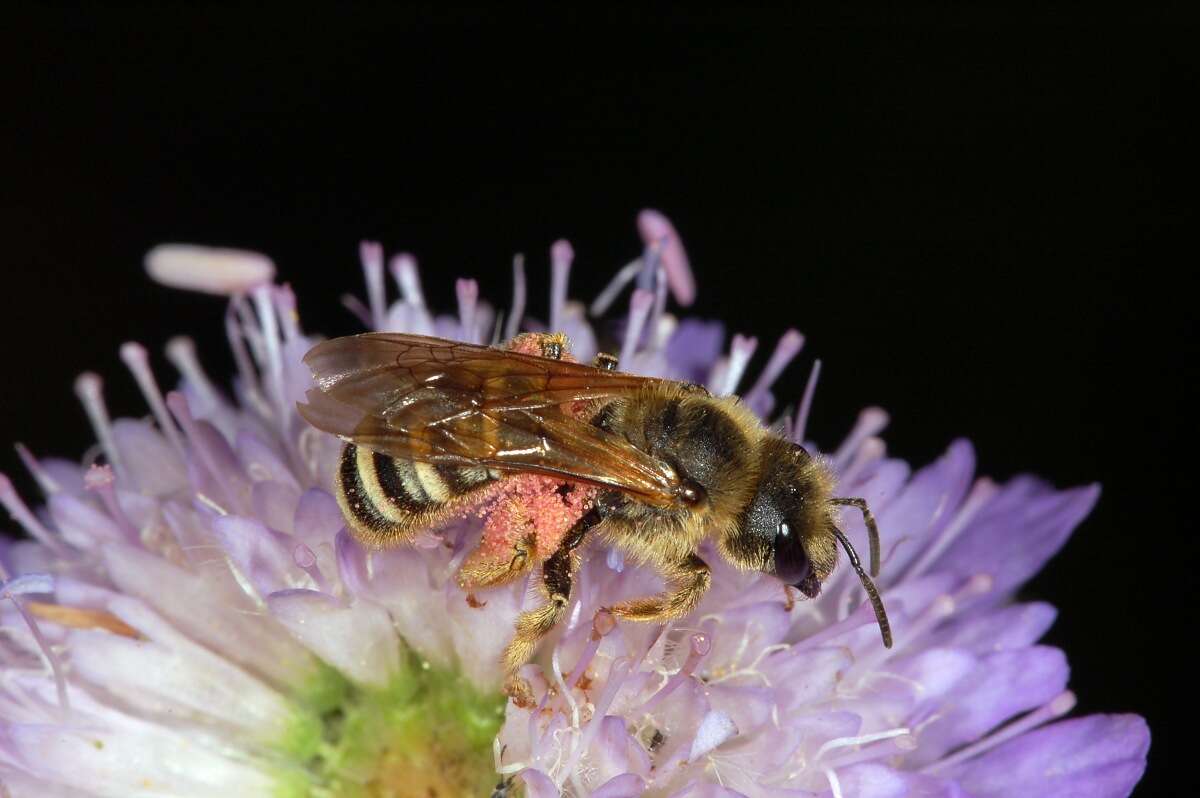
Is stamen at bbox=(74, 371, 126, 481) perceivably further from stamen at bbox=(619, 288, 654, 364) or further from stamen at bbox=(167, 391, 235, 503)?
stamen at bbox=(619, 288, 654, 364)

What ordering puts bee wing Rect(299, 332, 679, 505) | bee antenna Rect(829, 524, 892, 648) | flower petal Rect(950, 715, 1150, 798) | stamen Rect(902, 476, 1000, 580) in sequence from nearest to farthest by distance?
bee wing Rect(299, 332, 679, 505) → bee antenna Rect(829, 524, 892, 648) → flower petal Rect(950, 715, 1150, 798) → stamen Rect(902, 476, 1000, 580)

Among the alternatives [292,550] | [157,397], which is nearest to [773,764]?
[292,550]

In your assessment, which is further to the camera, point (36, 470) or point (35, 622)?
point (36, 470)

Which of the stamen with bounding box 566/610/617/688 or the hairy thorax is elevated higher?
the hairy thorax

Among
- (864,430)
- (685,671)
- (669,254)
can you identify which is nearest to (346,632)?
(685,671)

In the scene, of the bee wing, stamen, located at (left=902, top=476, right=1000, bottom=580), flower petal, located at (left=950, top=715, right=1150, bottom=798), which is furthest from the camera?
stamen, located at (left=902, top=476, right=1000, bottom=580)

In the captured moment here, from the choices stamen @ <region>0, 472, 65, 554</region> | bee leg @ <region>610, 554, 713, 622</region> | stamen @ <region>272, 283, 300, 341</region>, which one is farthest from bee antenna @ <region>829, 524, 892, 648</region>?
stamen @ <region>0, 472, 65, 554</region>

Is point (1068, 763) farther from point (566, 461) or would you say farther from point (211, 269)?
point (211, 269)
